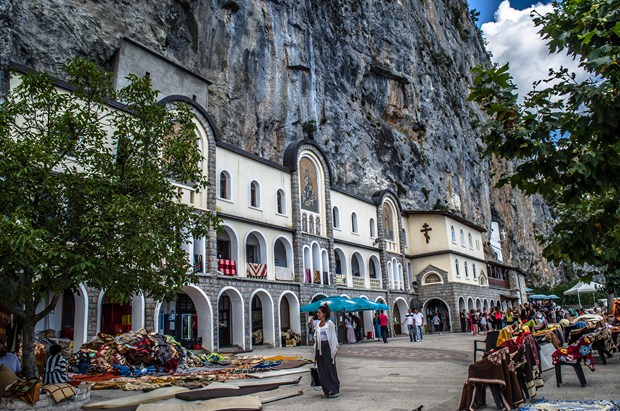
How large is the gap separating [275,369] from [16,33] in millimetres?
22725

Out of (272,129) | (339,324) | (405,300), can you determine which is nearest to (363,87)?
(272,129)

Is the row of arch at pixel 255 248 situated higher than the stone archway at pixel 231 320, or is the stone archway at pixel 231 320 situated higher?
the row of arch at pixel 255 248

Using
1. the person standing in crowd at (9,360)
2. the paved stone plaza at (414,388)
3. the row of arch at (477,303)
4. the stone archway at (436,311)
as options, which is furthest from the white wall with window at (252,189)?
the row of arch at (477,303)

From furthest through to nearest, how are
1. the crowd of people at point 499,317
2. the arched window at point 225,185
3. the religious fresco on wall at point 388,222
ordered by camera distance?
the religious fresco on wall at point 388,222 < the arched window at point 225,185 < the crowd of people at point 499,317

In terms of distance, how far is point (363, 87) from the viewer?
159 ft

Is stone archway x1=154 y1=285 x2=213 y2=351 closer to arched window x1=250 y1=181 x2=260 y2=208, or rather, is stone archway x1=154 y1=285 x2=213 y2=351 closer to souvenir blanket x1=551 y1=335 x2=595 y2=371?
arched window x1=250 y1=181 x2=260 y2=208

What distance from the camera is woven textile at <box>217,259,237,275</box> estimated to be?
23.1 meters

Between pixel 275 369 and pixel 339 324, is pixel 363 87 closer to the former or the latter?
pixel 339 324

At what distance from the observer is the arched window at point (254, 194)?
26.2 metres

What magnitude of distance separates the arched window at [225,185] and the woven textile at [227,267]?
10.2 ft

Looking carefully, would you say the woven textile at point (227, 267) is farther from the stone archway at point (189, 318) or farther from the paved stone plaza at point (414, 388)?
the paved stone plaza at point (414, 388)

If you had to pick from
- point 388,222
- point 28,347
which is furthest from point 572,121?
point 388,222

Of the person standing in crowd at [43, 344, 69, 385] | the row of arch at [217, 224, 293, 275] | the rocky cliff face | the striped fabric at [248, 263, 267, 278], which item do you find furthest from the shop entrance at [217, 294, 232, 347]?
the person standing in crowd at [43, 344, 69, 385]

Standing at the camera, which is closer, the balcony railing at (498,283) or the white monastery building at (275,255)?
the white monastery building at (275,255)
